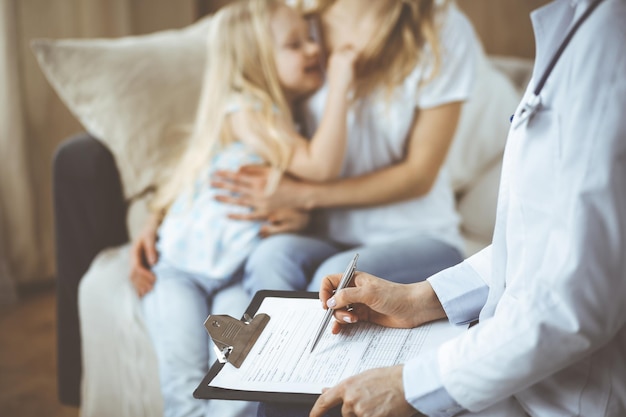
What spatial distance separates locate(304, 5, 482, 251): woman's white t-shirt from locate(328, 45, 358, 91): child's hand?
56 millimetres

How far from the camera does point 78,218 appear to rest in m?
1.51

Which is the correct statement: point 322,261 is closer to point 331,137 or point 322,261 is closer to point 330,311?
point 331,137

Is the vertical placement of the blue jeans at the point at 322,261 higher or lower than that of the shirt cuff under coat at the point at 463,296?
lower

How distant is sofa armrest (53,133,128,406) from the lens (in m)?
1.50

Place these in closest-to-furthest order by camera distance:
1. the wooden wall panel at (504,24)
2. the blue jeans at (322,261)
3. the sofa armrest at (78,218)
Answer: the blue jeans at (322,261) < the sofa armrest at (78,218) < the wooden wall panel at (504,24)

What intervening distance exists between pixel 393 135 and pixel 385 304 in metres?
0.62

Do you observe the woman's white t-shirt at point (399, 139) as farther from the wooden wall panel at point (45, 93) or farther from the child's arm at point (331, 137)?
the wooden wall panel at point (45, 93)

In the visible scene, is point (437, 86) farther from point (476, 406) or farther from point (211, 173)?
point (476, 406)

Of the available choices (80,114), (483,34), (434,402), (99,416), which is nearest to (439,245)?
(434,402)

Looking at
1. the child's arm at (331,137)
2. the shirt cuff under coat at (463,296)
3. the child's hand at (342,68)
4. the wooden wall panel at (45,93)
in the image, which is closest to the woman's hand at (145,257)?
the child's arm at (331,137)

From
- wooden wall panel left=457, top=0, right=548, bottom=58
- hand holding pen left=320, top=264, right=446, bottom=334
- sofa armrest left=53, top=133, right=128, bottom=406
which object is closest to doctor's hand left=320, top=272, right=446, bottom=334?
hand holding pen left=320, top=264, right=446, bottom=334

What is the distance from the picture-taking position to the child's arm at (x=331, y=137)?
1.35m

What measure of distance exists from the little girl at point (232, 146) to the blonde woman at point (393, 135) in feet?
0.13

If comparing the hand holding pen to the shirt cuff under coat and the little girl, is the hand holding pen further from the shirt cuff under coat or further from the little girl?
the little girl
